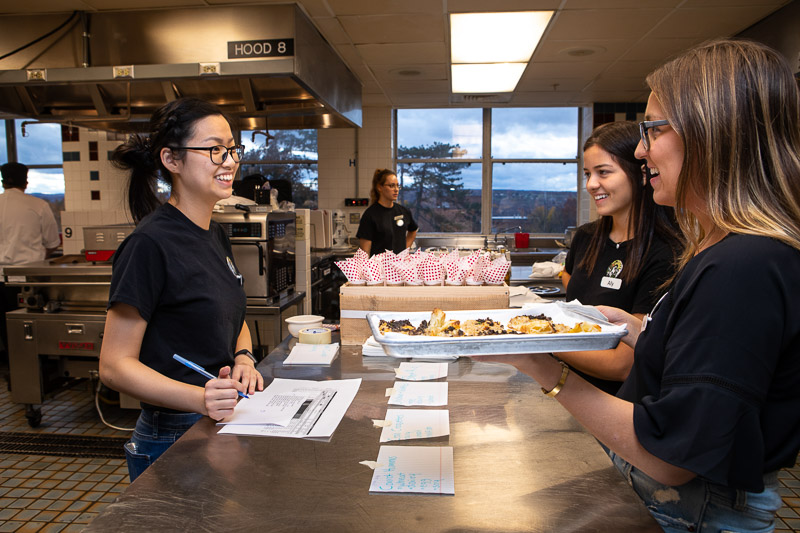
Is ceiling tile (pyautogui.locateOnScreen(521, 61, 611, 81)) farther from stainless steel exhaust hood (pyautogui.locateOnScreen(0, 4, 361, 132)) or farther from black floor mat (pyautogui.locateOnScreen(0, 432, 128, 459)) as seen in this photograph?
black floor mat (pyautogui.locateOnScreen(0, 432, 128, 459))

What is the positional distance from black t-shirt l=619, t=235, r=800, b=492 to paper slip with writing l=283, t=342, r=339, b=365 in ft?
3.97

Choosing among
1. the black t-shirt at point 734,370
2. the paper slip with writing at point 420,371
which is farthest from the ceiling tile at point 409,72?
the black t-shirt at point 734,370

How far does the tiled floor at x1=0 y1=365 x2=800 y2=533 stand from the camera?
2469 millimetres

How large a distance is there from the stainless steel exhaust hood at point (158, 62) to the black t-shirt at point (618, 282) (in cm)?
238

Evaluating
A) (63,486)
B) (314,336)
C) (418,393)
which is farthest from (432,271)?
(63,486)

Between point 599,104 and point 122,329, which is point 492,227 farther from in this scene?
point 122,329

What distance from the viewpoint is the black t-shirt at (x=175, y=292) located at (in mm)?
1465

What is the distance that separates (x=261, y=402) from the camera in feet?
4.97

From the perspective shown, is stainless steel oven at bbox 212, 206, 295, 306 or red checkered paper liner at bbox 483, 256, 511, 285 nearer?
red checkered paper liner at bbox 483, 256, 511, 285

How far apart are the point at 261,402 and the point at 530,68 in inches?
194

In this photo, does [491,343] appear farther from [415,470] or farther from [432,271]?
[432,271]

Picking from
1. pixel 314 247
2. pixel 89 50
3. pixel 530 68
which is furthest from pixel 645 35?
pixel 89 50

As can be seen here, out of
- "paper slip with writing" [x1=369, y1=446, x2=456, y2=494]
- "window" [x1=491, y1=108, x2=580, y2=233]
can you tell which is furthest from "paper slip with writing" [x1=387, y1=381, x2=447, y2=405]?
"window" [x1=491, y1=108, x2=580, y2=233]

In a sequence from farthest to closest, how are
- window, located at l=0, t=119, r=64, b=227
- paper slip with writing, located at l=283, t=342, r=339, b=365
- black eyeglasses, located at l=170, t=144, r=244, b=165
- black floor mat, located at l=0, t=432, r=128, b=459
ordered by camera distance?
window, located at l=0, t=119, r=64, b=227 → black floor mat, located at l=0, t=432, r=128, b=459 → paper slip with writing, located at l=283, t=342, r=339, b=365 → black eyeglasses, located at l=170, t=144, r=244, b=165
